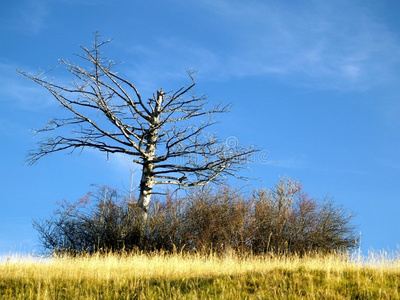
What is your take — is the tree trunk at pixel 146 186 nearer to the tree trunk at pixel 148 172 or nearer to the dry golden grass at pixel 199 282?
the tree trunk at pixel 148 172

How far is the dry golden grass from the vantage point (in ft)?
26.8

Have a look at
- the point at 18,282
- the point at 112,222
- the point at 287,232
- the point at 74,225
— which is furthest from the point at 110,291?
the point at 287,232

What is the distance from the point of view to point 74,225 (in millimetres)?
20250

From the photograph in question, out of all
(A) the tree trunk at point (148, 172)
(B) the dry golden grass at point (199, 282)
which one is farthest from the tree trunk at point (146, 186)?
(B) the dry golden grass at point (199, 282)

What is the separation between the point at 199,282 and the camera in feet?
29.7

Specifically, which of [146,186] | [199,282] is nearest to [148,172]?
[146,186]

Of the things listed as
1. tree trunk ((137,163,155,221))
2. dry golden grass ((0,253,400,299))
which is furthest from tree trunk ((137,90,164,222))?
dry golden grass ((0,253,400,299))

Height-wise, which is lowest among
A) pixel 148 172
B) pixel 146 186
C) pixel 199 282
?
pixel 199 282

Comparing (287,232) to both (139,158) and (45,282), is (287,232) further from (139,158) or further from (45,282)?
(45,282)

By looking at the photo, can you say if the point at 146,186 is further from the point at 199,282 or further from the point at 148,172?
the point at 199,282

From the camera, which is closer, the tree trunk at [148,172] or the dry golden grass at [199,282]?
the dry golden grass at [199,282]

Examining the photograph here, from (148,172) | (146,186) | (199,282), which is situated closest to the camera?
(199,282)

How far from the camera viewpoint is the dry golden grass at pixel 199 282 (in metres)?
8.17

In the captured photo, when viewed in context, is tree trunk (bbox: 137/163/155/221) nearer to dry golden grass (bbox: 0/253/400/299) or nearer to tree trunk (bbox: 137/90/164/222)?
tree trunk (bbox: 137/90/164/222)
